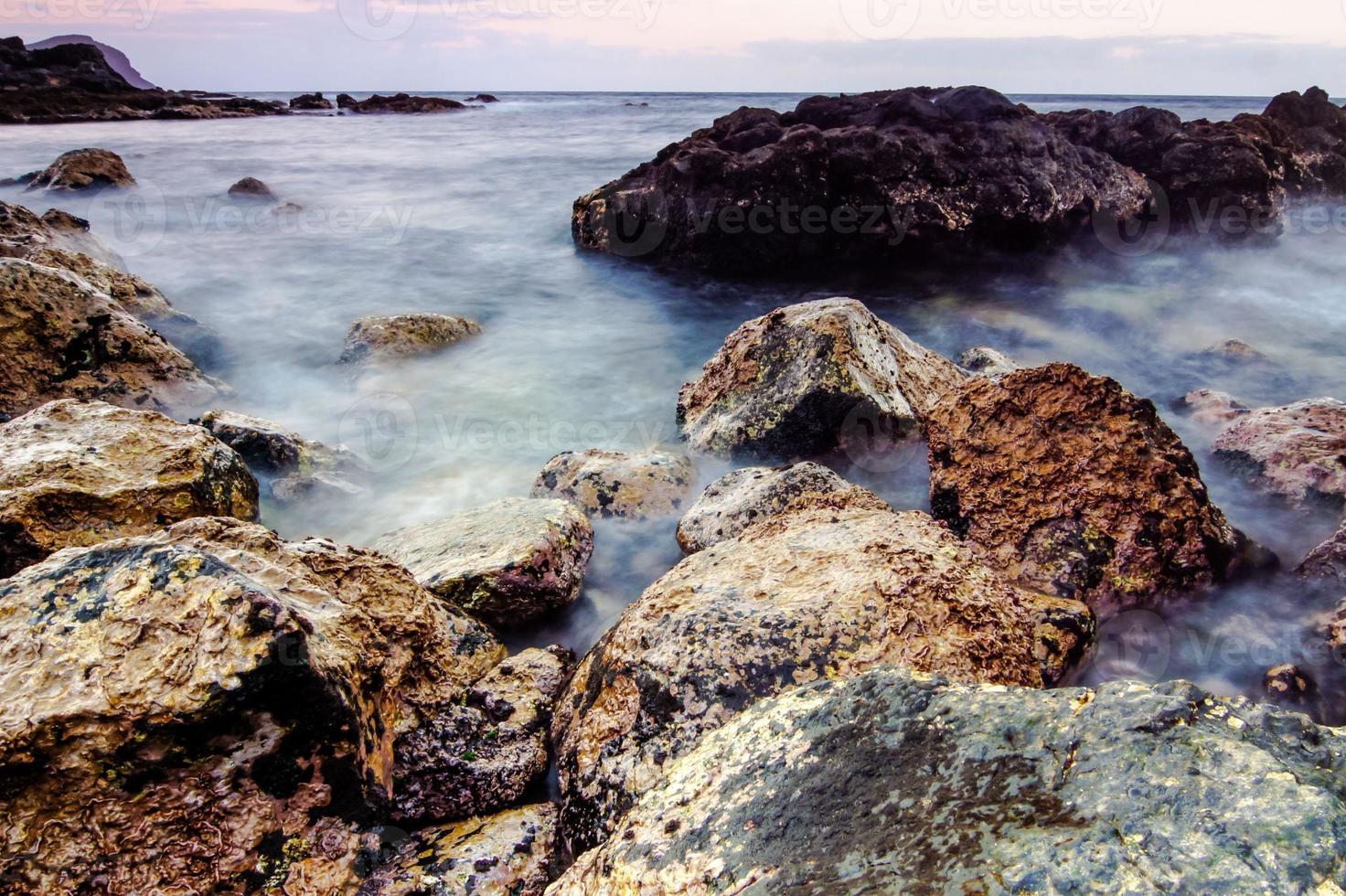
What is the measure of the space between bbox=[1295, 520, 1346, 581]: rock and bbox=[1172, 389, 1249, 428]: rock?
2.33 metres

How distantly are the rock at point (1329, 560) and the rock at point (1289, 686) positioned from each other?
675mm

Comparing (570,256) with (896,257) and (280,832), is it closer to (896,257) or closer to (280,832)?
(896,257)

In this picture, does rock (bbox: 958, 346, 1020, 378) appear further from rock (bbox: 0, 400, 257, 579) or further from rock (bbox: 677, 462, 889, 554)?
rock (bbox: 0, 400, 257, 579)

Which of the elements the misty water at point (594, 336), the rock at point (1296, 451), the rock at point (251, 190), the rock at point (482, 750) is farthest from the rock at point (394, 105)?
the rock at point (482, 750)

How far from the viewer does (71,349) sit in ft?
17.8

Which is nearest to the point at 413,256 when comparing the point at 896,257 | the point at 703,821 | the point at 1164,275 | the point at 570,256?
the point at 570,256

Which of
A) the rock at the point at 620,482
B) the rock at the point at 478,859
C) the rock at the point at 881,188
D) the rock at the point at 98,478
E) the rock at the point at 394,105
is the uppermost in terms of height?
the rock at the point at 394,105

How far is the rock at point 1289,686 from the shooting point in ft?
10.0

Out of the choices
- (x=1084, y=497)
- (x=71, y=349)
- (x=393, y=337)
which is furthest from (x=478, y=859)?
(x=393, y=337)

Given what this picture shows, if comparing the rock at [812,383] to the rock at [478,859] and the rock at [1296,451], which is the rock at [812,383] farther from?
the rock at [478,859]

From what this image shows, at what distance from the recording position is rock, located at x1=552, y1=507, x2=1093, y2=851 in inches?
88.7

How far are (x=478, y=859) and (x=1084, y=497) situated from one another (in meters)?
2.92

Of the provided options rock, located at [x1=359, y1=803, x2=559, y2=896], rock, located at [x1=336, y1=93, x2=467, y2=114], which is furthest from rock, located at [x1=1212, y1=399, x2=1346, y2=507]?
rock, located at [x1=336, y1=93, x2=467, y2=114]

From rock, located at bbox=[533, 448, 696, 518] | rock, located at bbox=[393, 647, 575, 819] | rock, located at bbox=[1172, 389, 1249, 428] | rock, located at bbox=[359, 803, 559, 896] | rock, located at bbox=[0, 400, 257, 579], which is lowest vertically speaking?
rock, located at bbox=[359, 803, 559, 896]
